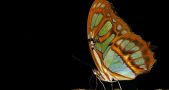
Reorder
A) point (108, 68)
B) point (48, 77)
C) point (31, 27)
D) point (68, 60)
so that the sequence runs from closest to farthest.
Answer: point (108, 68), point (48, 77), point (68, 60), point (31, 27)

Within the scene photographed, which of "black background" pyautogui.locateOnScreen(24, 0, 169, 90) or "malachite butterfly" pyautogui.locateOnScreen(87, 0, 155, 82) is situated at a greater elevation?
"black background" pyautogui.locateOnScreen(24, 0, 169, 90)

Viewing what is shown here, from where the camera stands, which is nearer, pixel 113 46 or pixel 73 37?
pixel 113 46

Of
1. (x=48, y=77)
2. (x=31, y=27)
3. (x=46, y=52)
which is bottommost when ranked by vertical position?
(x=48, y=77)

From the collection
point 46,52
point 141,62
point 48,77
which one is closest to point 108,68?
point 141,62

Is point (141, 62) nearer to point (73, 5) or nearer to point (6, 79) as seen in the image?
point (6, 79)

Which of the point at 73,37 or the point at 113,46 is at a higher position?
the point at 73,37
